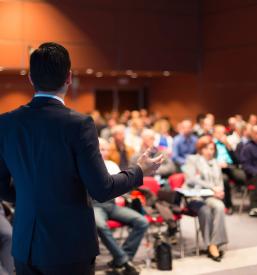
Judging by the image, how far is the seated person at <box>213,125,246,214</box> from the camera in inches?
324

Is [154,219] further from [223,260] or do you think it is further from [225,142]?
[225,142]

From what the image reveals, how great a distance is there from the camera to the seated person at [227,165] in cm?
823

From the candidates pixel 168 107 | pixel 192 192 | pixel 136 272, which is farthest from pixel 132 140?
pixel 168 107

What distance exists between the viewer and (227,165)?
8.62 m

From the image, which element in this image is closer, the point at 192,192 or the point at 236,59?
the point at 192,192

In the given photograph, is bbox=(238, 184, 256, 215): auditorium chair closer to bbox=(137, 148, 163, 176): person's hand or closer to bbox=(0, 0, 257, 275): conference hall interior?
bbox=(0, 0, 257, 275): conference hall interior

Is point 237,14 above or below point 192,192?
above

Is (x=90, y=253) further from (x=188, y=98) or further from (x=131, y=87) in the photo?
(x=131, y=87)

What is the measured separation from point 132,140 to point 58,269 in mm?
7682

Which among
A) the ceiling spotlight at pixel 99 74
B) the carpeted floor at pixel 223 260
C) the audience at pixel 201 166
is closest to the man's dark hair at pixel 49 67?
the audience at pixel 201 166

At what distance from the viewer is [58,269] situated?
1755 millimetres

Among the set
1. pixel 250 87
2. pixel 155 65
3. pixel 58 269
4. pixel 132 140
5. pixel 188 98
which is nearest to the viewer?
pixel 58 269

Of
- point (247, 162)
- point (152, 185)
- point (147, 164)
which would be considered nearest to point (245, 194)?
point (247, 162)

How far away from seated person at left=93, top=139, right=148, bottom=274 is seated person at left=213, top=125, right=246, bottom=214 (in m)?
2.76
